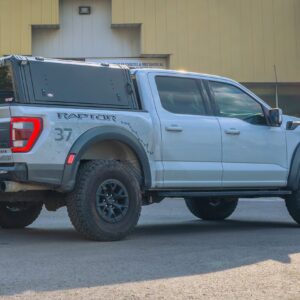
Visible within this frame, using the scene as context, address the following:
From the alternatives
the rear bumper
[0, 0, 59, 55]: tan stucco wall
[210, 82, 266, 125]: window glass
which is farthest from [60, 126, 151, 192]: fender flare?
[0, 0, 59, 55]: tan stucco wall

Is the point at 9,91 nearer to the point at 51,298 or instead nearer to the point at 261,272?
the point at 51,298

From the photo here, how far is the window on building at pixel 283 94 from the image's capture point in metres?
19.5

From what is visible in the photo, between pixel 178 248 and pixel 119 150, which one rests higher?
pixel 119 150

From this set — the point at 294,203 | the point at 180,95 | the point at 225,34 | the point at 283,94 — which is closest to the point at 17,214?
the point at 180,95

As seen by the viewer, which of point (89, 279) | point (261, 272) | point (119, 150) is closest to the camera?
point (89, 279)

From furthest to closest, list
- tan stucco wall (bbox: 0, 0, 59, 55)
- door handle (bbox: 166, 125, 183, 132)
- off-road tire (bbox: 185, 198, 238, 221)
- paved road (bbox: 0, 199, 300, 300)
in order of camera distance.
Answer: tan stucco wall (bbox: 0, 0, 59, 55)
off-road tire (bbox: 185, 198, 238, 221)
door handle (bbox: 166, 125, 183, 132)
paved road (bbox: 0, 199, 300, 300)

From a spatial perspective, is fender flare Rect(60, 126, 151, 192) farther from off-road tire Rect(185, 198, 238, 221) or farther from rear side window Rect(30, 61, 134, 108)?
off-road tire Rect(185, 198, 238, 221)

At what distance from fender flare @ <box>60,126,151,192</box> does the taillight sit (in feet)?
1.48

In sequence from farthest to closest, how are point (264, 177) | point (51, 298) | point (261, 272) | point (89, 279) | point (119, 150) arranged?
1. point (264, 177)
2. point (119, 150)
3. point (261, 272)
4. point (89, 279)
5. point (51, 298)

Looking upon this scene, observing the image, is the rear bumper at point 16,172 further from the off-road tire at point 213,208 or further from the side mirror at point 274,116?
the off-road tire at point 213,208

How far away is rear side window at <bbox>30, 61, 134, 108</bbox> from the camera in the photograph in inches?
264

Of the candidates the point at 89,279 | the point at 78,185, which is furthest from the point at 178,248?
the point at 89,279

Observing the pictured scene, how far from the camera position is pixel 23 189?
6578mm

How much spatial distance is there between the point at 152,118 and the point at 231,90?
1626 millimetres
